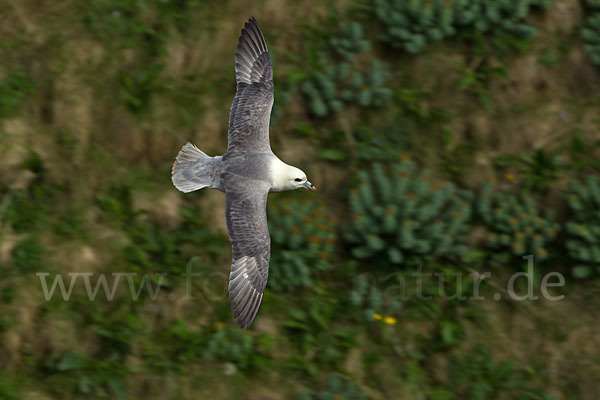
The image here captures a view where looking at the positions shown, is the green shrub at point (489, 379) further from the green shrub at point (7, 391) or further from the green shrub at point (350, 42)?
the green shrub at point (7, 391)

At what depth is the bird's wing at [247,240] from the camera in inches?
→ 246

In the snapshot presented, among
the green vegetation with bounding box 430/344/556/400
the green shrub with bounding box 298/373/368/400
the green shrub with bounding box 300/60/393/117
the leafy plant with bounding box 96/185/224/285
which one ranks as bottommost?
the green shrub with bounding box 298/373/368/400

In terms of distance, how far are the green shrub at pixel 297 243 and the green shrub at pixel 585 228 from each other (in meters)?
2.36

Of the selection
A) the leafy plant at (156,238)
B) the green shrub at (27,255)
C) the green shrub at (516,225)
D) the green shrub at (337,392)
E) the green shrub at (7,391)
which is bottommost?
the green shrub at (7,391)

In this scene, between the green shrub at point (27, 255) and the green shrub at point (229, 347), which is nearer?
the green shrub at point (27, 255)

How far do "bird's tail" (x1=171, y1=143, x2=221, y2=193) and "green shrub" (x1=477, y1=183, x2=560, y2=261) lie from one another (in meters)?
2.80

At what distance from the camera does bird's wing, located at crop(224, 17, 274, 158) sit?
6.67 m

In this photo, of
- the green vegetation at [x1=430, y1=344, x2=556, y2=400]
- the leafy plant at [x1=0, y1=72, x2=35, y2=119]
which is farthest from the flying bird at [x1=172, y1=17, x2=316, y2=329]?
the green vegetation at [x1=430, y1=344, x2=556, y2=400]

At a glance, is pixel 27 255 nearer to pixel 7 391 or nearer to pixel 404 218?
pixel 7 391

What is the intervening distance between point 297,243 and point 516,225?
2183 millimetres

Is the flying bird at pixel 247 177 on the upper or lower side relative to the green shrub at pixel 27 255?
upper

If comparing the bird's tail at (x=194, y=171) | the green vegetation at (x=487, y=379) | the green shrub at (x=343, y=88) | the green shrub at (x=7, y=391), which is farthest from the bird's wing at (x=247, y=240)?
the green vegetation at (x=487, y=379)

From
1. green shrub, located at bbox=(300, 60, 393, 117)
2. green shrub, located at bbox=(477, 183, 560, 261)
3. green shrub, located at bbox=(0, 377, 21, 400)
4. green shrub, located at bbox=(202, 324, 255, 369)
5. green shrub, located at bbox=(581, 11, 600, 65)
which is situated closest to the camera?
green shrub, located at bbox=(0, 377, 21, 400)

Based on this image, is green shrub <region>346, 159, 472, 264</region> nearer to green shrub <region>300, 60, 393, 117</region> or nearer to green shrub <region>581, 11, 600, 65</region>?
green shrub <region>300, 60, 393, 117</region>
